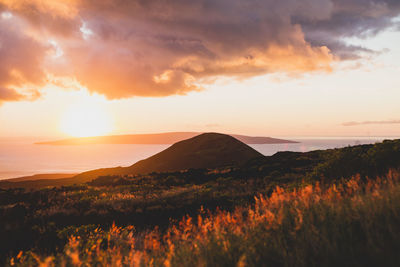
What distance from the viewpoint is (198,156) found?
244 feet

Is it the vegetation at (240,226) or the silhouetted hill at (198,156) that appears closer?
the vegetation at (240,226)

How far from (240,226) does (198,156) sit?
69482 mm

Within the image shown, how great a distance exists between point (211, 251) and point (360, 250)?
1879 millimetres

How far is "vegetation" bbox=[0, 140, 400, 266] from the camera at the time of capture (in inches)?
136

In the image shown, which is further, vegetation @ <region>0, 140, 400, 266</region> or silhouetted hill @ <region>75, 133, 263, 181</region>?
silhouetted hill @ <region>75, 133, 263, 181</region>

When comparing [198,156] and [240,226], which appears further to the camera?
[198,156]

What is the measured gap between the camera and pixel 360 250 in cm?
319

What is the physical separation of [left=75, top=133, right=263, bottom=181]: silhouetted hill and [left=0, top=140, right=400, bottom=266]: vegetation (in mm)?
49480

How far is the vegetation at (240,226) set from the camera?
344 cm

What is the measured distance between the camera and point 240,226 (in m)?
5.06

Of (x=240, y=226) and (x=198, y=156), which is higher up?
(x=240, y=226)

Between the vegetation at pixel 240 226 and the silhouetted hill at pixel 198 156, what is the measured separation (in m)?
49.5

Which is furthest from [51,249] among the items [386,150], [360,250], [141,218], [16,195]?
[16,195]

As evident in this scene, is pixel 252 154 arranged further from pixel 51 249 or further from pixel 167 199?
pixel 51 249
